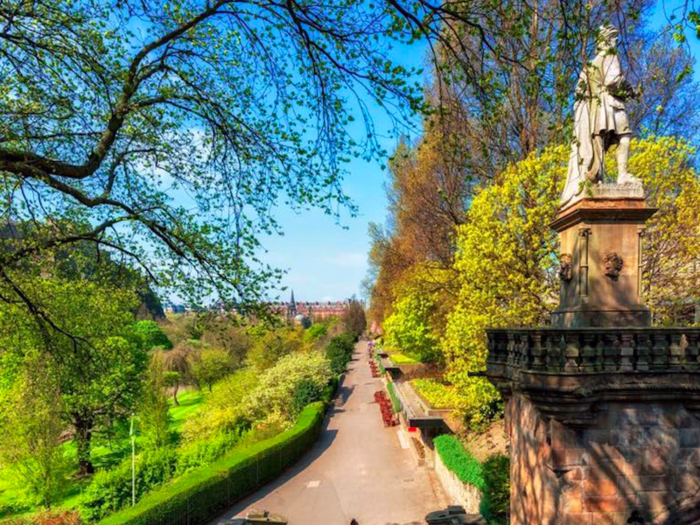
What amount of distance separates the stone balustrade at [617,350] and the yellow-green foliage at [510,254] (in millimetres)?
5587

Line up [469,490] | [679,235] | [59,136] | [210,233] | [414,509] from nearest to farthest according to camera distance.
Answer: [59,136], [210,233], [679,235], [469,490], [414,509]

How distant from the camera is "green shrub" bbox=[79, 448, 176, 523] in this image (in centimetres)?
1506

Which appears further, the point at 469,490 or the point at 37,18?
the point at 469,490

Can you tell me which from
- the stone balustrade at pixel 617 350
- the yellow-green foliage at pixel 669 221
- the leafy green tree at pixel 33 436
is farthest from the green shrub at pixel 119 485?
the yellow-green foliage at pixel 669 221

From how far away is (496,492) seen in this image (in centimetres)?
914

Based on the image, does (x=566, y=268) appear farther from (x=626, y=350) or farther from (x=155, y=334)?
(x=155, y=334)

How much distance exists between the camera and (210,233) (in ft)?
21.7

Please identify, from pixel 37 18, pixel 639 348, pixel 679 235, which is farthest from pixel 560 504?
pixel 37 18

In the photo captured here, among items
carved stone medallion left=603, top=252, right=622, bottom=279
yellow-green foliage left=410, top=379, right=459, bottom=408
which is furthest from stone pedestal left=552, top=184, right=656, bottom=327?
yellow-green foliage left=410, top=379, right=459, bottom=408

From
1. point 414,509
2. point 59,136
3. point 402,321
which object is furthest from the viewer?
point 402,321

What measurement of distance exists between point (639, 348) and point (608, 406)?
0.84 metres

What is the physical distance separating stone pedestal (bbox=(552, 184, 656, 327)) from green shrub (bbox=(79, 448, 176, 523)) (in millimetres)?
16374

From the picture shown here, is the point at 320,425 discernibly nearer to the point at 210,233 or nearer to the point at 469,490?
the point at 469,490

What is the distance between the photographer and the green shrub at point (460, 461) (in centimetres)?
1095
